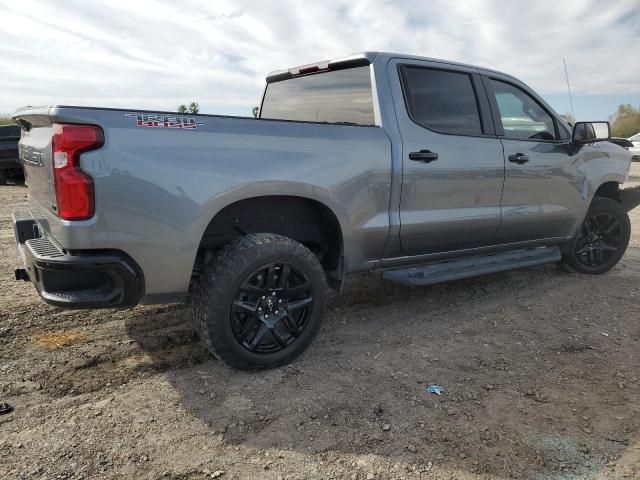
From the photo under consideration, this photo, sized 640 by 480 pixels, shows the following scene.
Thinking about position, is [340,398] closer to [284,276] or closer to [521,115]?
[284,276]

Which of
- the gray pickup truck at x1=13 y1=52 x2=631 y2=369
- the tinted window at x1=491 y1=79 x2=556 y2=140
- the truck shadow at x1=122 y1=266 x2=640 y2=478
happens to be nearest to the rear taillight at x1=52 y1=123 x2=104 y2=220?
the gray pickup truck at x1=13 y1=52 x2=631 y2=369

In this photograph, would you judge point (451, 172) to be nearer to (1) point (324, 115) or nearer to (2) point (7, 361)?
(1) point (324, 115)

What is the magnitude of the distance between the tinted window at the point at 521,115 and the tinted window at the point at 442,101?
0.34 meters

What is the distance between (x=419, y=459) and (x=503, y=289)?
2955 millimetres

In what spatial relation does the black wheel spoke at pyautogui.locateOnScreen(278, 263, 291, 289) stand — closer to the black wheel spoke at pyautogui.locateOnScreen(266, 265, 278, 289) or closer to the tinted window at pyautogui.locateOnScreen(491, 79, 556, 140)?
the black wheel spoke at pyautogui.locateOnScreen(266, 265, 278, 289)

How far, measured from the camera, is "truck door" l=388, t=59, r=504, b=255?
3.66 meters

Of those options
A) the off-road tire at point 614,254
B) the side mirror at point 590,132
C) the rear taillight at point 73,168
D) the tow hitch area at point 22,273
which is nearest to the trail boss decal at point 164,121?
the rear taillight at point 73,168

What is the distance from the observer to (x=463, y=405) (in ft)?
9.37

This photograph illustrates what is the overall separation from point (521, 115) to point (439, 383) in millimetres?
2595

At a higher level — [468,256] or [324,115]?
[324,115]

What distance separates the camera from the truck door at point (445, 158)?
366 cm

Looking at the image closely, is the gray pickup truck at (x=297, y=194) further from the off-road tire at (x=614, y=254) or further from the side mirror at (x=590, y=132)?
the off-road tire at (x=614, y=254)

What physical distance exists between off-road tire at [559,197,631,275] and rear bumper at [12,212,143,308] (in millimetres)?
4197

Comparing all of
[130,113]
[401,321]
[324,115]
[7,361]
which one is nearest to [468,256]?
[401,321]
